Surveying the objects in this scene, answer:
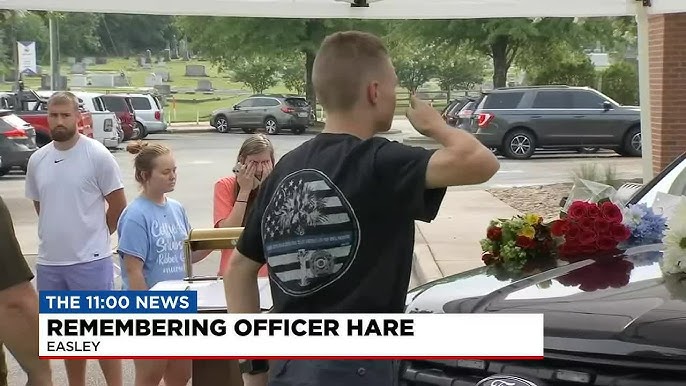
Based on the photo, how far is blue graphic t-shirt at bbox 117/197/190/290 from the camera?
427cm

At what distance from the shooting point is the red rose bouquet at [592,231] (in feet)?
11.5

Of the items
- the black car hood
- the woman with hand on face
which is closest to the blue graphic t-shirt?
the woman with hand on face

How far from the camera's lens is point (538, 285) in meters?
3.06

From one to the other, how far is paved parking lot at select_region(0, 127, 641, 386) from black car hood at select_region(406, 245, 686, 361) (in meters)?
3.26

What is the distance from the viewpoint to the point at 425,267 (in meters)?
8.91

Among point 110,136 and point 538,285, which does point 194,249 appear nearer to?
point 538,285

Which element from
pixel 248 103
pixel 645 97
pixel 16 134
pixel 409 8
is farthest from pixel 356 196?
pixel 248 103

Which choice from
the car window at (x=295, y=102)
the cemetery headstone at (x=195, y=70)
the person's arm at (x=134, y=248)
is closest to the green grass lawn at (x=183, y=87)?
the cemetery headstone at (x=195, y=70)

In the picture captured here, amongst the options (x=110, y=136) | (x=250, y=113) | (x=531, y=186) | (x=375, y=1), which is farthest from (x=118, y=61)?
(x=375, y=1)

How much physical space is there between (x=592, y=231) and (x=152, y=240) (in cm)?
206

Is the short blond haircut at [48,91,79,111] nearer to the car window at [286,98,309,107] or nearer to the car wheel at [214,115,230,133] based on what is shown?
the car window at [286,98,309,107]

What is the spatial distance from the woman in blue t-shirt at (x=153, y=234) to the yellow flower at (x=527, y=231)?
1.56m

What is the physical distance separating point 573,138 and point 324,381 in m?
20.6

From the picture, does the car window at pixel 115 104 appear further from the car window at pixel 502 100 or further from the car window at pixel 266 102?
the car window at pixel 502 100
